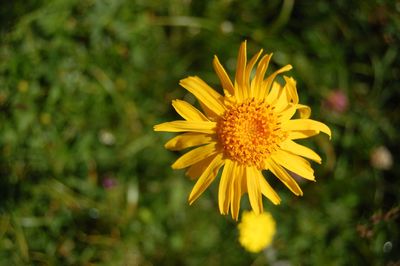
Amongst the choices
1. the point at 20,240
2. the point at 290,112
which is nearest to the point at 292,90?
the point at 290,112

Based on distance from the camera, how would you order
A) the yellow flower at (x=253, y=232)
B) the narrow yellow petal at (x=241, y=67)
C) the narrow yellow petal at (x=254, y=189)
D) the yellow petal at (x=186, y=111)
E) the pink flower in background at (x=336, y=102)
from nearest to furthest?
the narrow yellow petal at (x=241, y=67) < the yellow petal at (x=186, y=111) < the narrow yellow petal at (x=254, y=189) < the yellow flower at (x=253, y=232) < the pink flower in background at (x=336, y=102)

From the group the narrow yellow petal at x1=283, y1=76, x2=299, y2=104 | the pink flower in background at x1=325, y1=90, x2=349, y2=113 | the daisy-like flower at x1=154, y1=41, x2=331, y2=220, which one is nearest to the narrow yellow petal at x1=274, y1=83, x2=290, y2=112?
the daisy-like flower at x1=154, y1=41, x2=331, y2=220

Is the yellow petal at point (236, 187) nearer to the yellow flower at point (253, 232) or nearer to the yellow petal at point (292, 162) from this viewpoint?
the yellow petal at point (292, 162)

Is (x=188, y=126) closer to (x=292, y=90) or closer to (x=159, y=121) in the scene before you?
Result: (x=292, y=90)

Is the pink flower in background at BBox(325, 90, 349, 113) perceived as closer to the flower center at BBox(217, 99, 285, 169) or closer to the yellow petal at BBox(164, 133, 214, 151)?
the flower center at BBox(217, 99, 285, 169)

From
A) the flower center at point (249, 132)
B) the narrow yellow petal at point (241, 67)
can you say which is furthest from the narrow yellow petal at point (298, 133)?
the narrow yellow petal at point (241, 67)

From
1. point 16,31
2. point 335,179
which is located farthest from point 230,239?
point 16,31
